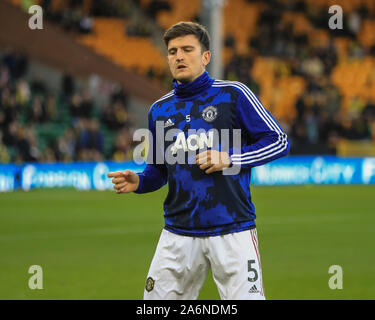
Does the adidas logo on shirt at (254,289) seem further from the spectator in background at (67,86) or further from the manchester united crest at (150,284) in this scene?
the spectator in background at (67,86)

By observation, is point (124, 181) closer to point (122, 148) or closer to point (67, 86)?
point (122, 148)

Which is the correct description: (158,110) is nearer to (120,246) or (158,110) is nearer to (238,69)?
(120,246)

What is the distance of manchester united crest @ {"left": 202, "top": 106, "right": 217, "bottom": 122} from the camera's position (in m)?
4.31

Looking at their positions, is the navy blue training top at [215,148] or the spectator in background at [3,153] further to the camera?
the spectator in background at [3,153]

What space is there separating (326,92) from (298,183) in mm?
8153

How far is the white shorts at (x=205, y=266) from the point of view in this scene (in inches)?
163

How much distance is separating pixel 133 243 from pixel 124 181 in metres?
6.70

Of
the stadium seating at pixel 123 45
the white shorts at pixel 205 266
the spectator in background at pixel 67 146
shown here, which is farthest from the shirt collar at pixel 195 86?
the stadium seating at pixel 123 45

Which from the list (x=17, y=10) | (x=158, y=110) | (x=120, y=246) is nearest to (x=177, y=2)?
(x=17, y=10)

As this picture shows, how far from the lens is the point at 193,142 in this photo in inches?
171

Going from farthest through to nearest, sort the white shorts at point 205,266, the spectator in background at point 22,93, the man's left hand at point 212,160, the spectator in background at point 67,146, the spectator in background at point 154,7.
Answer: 1. the spectator in background at point 154,7
2. the spectator in background at point 22,93
3. the spectator in background at point 67,146
4. the white shorts at point 205,266
5. the man's left hand at point 212,160

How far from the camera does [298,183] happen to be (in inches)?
885

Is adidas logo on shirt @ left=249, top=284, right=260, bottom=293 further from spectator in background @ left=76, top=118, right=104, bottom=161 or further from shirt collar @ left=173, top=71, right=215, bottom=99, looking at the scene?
spectator in background @ left=76, top=118, right=104, bottom=161

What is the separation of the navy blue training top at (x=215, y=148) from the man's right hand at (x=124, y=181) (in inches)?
10.2
